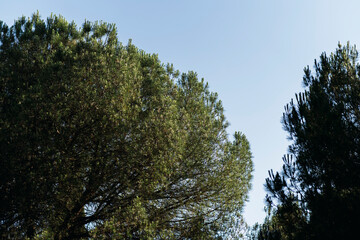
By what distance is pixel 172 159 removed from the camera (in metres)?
15.2

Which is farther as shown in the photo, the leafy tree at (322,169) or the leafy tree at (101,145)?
the leafy tree at (101,145)

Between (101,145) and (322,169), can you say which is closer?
(322,169)

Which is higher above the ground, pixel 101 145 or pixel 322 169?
pixel 101 145

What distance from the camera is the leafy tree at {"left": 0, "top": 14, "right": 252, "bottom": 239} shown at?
13.3m

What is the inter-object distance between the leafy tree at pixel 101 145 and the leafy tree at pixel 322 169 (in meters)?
5.62

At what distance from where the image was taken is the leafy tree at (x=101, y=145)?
13344 millimetres

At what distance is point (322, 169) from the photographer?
11383mm

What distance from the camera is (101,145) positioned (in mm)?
14758

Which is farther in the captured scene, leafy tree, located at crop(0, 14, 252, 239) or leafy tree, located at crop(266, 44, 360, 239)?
leafy tree, located at crop(0, 14, 252, 239)

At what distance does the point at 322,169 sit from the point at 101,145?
9.79 metres

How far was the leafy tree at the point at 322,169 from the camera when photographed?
10.2 meters

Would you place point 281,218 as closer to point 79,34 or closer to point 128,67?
point 128,67

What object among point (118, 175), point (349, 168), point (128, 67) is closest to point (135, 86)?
point (128, 67)

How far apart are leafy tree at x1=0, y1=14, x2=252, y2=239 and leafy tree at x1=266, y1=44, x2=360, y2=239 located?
18.4 feet
